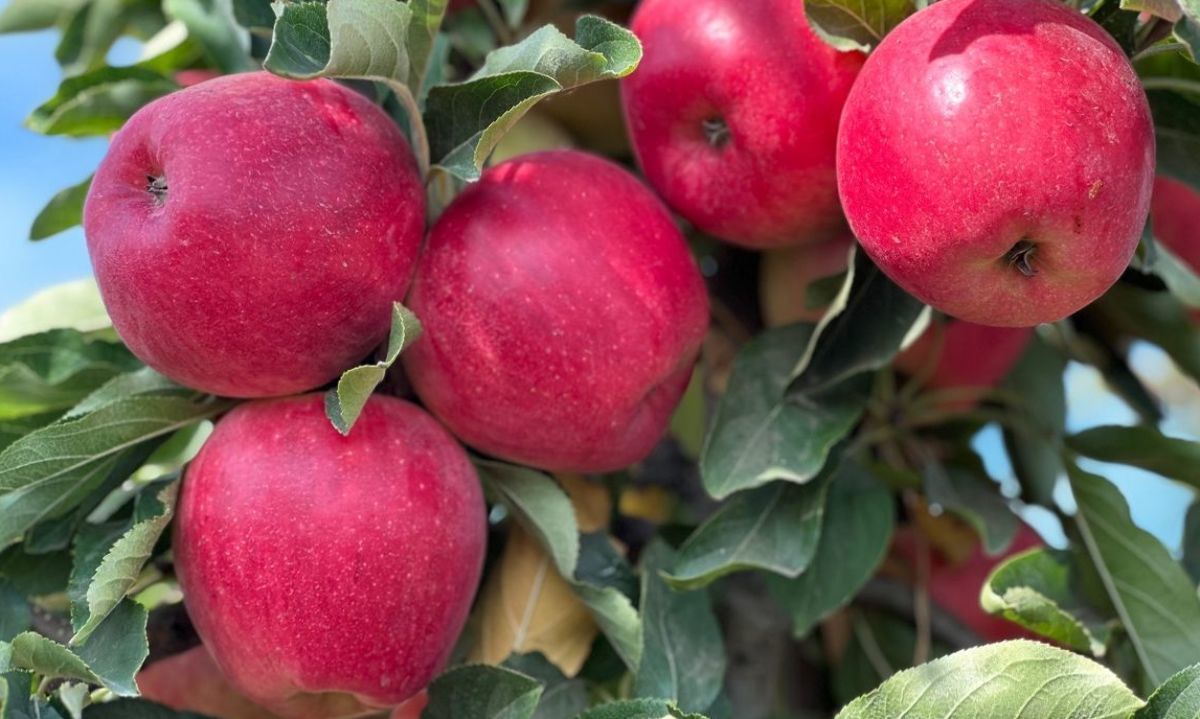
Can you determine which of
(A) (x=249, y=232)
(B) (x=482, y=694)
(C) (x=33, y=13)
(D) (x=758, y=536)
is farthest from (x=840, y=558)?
(C) (x=33, y=13)

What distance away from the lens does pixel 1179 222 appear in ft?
4.86

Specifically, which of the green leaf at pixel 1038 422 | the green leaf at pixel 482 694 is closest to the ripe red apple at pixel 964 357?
the green leaf at pixel 1038 422

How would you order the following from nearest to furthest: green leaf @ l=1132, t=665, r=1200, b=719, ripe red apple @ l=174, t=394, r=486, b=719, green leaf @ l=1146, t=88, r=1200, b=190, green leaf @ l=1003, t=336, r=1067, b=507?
green leaf @ l=1132, t=665, r=1200, b=719
ripe red apple @ l=174, t=394, r=486, b=719
green leaf @ l=1146, t=88, r=1200, b=190
green leaf @ l=1003, t=336, r=1067, b=507

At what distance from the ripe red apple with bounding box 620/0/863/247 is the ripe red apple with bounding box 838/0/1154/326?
0.11m

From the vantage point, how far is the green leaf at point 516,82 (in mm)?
792

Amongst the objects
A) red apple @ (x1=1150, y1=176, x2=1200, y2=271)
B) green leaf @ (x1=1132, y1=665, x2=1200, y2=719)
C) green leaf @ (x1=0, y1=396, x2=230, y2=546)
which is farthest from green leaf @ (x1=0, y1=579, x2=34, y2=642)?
red apple @ (x1=1150, y1=176, x2=1200, y2=271)

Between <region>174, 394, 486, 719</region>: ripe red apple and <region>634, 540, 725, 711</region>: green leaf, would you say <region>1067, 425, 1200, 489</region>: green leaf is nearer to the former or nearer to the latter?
<region>634, 540, 725, 711</region>: green leaf

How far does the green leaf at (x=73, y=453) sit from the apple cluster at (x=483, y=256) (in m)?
0.05

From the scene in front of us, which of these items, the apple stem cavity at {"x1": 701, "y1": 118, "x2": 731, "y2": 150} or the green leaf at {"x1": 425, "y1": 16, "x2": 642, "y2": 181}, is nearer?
the green leaf at {"x1": 425, "y1": 16, "x2": 642, "y2": 181}

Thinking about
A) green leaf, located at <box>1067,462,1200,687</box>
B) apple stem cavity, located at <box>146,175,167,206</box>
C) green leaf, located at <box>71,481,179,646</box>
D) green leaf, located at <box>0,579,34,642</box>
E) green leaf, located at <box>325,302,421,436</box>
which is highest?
apple stem cavity, located at <box>146,175,167,206</box>

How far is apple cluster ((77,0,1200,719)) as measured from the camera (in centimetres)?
76

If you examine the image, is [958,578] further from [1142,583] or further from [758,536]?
[758,536]

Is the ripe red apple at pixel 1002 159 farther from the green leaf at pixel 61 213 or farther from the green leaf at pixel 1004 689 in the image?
the green leaf at pixel 61 213

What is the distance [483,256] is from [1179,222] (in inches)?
37.9
